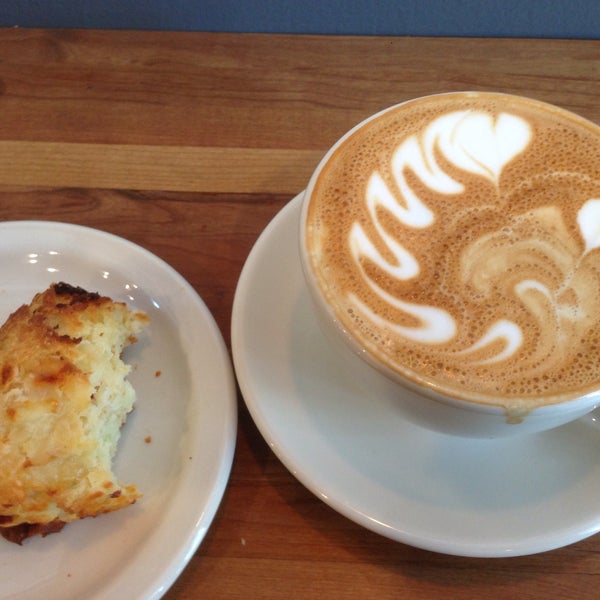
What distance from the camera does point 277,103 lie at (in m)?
1.33

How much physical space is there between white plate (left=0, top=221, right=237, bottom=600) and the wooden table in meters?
0.08

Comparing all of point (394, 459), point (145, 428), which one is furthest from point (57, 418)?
point (394, 459)

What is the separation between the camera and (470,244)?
0.79m

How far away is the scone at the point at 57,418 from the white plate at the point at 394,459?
0.20 meters

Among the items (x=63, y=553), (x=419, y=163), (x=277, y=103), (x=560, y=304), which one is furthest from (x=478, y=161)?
(x=63, y=553)

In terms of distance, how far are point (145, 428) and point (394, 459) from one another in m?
0.36

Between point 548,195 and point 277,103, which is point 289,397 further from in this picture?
point 277,103

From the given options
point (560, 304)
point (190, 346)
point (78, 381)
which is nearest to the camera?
point (560, 304)

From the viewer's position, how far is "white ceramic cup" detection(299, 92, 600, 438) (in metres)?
0.68

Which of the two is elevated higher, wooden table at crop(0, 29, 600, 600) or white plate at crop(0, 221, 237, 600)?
wooden table at crop(0, 29, 600, 600)

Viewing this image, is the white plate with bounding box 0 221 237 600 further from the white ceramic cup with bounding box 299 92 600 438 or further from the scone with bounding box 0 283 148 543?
the white ceramic cup with bounding box 299 92 600 438

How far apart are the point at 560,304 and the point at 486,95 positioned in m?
0.33

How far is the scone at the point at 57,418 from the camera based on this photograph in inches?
31.6

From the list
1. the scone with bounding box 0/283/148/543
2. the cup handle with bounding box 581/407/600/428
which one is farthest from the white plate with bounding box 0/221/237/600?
the cup handle with bounding box 581/407/600/428
